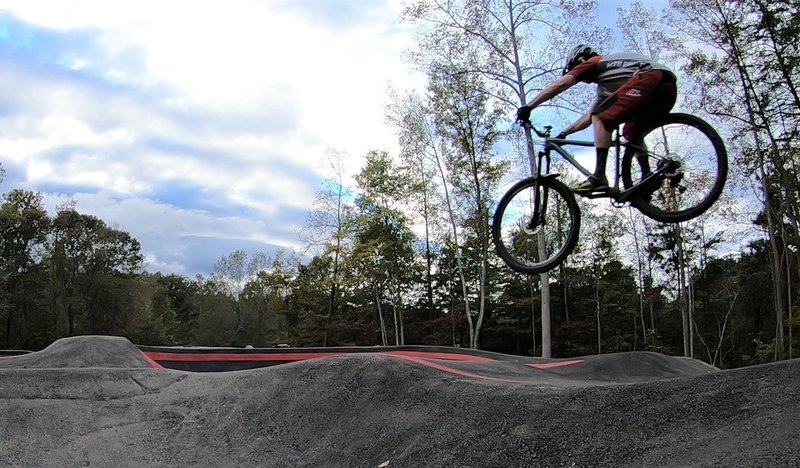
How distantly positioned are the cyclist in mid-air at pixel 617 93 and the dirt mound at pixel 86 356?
436 inches

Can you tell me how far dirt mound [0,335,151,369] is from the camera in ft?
37.8

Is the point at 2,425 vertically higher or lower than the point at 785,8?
lower

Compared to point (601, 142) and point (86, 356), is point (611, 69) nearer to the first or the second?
point (601, 142)

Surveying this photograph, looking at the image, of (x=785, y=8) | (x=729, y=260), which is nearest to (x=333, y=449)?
(x=785, y=8)

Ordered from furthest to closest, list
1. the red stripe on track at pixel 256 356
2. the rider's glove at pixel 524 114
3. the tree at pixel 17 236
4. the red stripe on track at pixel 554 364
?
the tree at pixel 17 236 → the red stripe on track at pixel 256 356 → the red stripe on track at pixel 554 364 → the rider's glove at pixel 524 114

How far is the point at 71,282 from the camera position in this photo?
37.4m

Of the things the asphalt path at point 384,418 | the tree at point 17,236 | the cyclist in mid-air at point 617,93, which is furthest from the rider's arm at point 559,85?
the tree at point 17,236

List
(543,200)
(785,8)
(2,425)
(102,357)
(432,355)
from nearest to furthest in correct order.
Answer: (543,200) → (2,425) → (102,357) → (785,8) → (432,355)

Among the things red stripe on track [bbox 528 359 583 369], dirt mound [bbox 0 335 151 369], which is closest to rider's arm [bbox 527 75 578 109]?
red stripe on track [bbox 528 359 583 369]

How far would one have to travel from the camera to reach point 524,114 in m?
4.90

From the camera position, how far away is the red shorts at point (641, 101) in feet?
14.0

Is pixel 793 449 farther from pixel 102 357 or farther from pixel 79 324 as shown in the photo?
pixel 79 324

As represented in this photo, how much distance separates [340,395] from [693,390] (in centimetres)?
420

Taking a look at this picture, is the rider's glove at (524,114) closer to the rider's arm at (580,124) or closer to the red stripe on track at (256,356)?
the rider's arm at (580,124)
